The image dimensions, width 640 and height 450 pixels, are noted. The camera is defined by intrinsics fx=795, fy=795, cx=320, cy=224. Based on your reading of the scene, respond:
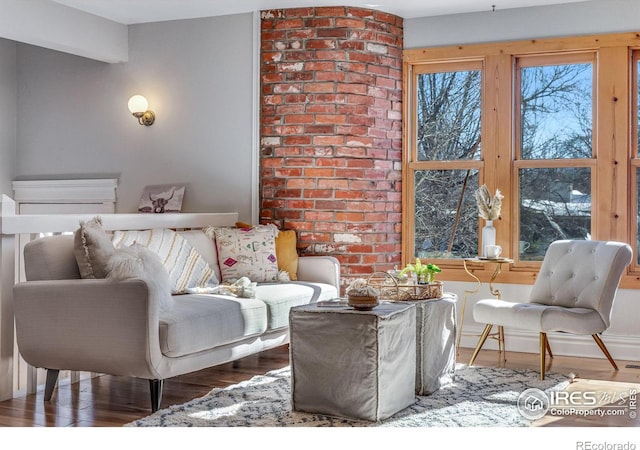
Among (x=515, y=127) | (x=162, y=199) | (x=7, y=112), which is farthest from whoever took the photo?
(x=7, y=112)

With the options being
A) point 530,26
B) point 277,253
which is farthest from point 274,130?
point 530,26

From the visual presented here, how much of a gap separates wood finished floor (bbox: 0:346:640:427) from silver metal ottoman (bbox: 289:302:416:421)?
719 mm

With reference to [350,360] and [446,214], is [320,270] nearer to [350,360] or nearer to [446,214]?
[446,214]

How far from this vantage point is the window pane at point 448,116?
5891 millimetres

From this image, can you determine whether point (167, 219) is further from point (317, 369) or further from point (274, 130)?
point (317, 369)

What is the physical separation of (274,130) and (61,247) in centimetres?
224

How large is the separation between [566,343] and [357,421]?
2.46 metres

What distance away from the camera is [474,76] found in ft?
19.3

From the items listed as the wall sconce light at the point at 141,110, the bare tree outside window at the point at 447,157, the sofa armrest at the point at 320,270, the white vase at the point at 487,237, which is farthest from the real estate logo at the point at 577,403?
the wall sconce light at the point at 141,110

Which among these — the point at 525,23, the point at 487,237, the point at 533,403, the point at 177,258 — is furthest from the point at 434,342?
the point at 525,23

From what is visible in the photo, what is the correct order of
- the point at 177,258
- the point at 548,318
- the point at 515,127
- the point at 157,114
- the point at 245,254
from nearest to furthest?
the point at 548,318 → the point at 177,258 → the point at 245,254 → the point at 515,127 → the point at 157,114

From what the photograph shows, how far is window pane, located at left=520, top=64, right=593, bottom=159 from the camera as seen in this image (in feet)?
18.3

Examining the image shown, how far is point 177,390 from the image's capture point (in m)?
4.35

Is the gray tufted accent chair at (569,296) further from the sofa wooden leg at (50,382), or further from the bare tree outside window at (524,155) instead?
the sofa wooden leg at (50,382)
